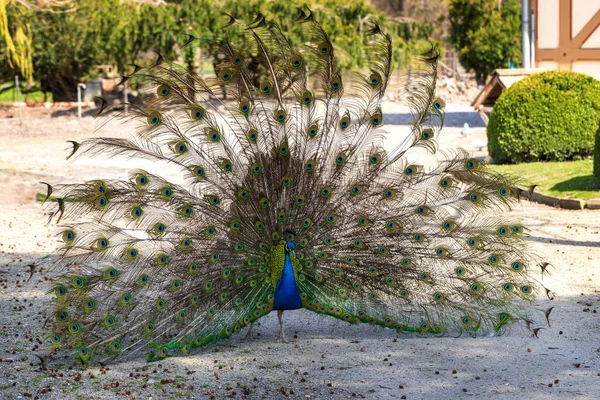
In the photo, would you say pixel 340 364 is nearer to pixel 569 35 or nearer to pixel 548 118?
pixel 548 118

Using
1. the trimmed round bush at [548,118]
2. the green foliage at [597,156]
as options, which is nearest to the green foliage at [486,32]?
the trimmed round bush at [548,118]

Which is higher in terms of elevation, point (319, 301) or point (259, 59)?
point (259, 59)

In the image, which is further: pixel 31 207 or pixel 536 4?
pixel 536 4

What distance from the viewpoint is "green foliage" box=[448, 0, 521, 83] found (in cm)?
3947

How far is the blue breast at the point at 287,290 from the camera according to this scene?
6.83m

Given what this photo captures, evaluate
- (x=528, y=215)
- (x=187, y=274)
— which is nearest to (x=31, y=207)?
(x=528, y=215)

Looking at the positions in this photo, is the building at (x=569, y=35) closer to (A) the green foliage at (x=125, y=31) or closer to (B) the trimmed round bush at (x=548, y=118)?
A: (B) the trimmed round bush at (x=548, y=118)

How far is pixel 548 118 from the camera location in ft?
58.6

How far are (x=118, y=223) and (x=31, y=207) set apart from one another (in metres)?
2.99

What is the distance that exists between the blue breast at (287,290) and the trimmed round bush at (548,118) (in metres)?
12.2

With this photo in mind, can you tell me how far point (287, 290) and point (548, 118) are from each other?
12.4 m

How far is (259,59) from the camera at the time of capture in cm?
741

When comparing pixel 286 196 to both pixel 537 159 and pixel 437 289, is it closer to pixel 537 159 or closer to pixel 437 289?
pixel 437 289

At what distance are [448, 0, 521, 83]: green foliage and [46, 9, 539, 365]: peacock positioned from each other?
110 feet
